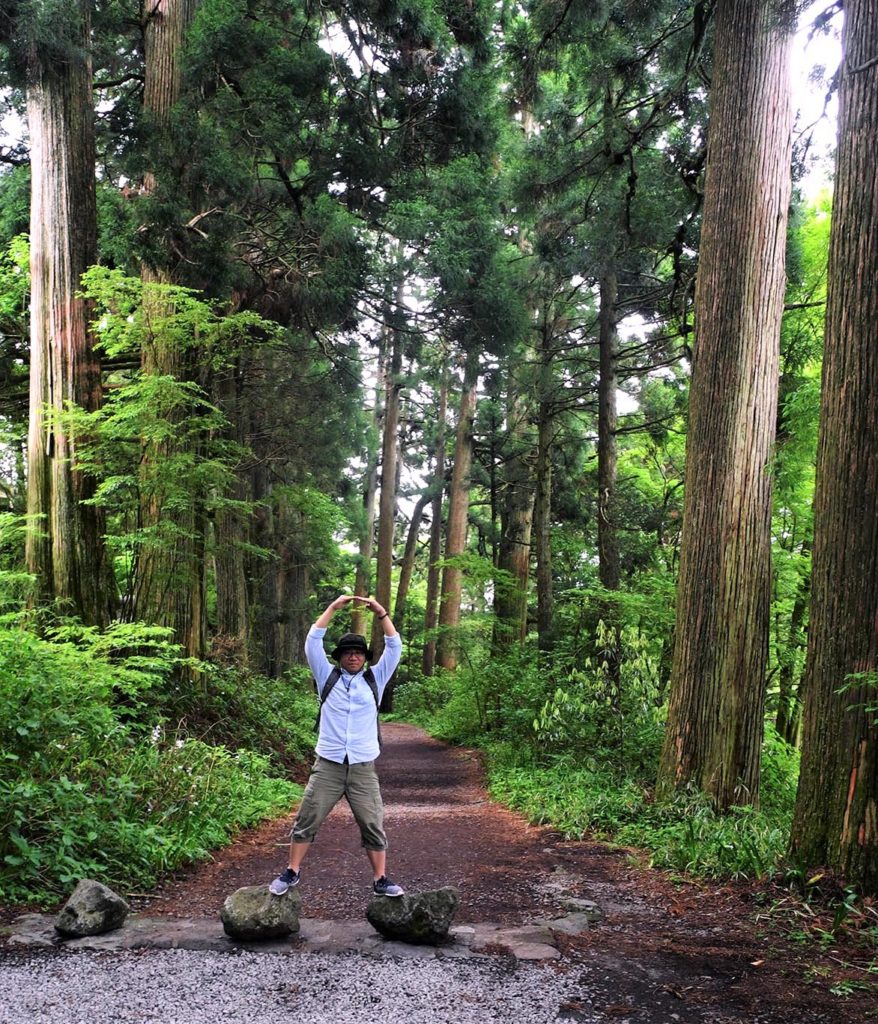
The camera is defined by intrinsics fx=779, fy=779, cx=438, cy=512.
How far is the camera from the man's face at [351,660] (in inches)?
172

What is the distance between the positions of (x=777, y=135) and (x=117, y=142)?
8721 mm

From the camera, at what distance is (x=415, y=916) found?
3.75 meters

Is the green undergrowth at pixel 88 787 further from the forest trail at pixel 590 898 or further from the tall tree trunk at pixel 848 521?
the tall tree trunk at pixel 848 521

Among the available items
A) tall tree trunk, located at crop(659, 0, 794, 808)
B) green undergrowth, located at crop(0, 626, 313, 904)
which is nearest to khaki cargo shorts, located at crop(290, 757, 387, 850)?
green undergrowth, located at crop(0, 626, 313, 904)

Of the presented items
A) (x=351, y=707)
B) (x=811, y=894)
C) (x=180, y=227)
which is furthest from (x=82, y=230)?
(x=811, y=894)

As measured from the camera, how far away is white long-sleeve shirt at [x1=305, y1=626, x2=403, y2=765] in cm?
423

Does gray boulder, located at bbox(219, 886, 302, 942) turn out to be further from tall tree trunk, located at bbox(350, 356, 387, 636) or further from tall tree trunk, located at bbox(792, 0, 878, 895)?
tall tree trunk, located at bbox(350, 356, 387, 636)

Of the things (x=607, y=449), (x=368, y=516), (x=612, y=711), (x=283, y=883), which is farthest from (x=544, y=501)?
(x=368, y=516)

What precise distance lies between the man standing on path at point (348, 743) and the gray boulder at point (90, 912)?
877 mm

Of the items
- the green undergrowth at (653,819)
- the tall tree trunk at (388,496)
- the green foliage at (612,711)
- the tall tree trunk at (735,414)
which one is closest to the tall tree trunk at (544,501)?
the green foliage at (612,711)

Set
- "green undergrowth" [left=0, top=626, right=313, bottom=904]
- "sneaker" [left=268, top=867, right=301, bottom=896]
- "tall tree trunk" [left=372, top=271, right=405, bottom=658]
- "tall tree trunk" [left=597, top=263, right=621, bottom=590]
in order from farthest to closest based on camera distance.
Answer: "tall tree trunk" [left=372, top=271, right=405, bottom=658], "tall tree trunk" [left=597, top=263, right=621, bottom=590], "green undergrowth" [left=0, top=626, right=313, bottom=904], "sneaker" [left=268, top=867, right=301, bottom=896]

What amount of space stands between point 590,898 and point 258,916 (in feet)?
7.07

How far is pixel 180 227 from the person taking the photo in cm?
906

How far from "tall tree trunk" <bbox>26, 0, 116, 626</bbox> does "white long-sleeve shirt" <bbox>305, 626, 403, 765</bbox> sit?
5.11 meters
